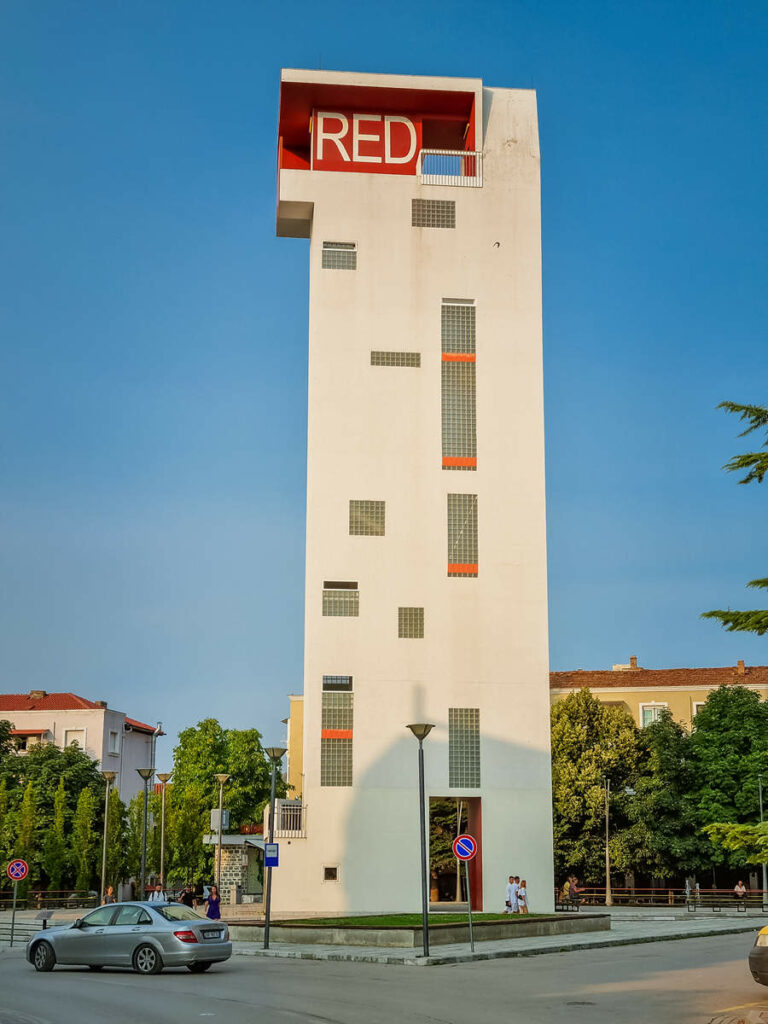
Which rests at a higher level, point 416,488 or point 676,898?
point 416,488

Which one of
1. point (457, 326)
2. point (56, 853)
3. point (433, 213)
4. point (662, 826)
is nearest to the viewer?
point (457, 326)

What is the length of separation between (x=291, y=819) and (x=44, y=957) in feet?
72.8

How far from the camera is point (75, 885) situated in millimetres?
66375

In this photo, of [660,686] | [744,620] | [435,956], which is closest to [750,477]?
[744,620]

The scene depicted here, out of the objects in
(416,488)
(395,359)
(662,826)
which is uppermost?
(395,359)

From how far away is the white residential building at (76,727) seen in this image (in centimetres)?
8731

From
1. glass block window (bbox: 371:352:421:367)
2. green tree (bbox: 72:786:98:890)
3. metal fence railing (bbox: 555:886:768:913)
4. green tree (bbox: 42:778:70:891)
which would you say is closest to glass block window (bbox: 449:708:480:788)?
glass block window (bbox: 371:352:421:367)

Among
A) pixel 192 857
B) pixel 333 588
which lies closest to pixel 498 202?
pixel 333 588

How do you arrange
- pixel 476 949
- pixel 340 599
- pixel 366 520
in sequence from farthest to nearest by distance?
1. pixel 366 520
2. pixel 340 599
3. pixel 476 949

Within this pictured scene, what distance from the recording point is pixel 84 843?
65.4m

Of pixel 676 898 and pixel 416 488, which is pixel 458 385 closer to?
pixel 416 488

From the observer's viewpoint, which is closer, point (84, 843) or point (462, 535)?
point (462, 535)

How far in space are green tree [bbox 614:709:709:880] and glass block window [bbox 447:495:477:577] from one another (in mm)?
26269

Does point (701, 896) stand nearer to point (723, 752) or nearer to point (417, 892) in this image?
point (723, 752)
